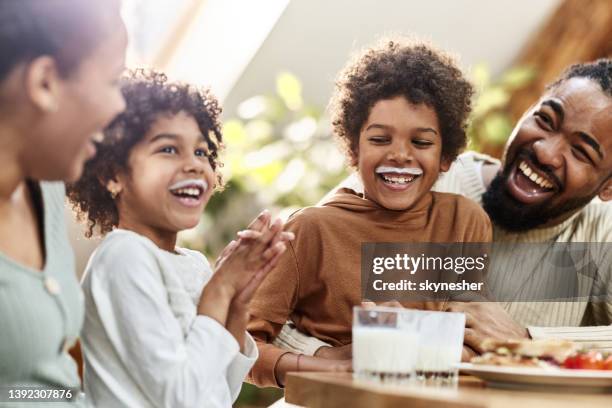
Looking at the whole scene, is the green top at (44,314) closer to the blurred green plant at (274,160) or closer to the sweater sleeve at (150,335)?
the sweater sleeve at (150,335)

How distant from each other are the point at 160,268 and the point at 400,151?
632 mm

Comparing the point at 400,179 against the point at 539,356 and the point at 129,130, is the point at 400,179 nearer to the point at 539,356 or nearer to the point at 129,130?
the point at 539,356

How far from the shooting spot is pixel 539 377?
131 centimetres

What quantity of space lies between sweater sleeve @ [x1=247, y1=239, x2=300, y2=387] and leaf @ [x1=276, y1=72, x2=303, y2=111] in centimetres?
176

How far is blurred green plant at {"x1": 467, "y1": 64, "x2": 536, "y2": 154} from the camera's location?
3941 millimetres

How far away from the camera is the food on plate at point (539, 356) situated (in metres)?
1.41

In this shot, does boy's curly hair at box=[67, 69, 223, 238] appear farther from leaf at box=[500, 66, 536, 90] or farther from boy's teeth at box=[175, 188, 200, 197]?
leaf at box=[500, 66, 536, 90]

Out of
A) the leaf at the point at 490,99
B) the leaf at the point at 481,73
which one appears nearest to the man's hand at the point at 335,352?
the leaf at the point at 481,73

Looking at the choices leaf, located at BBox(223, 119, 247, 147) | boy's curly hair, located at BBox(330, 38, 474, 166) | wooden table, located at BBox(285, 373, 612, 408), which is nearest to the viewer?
wooden table, located at BBox(285, 373, 612, 408)

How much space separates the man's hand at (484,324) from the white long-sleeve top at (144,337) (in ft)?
2.08

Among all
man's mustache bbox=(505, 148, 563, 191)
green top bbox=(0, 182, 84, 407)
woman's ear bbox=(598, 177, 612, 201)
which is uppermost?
woman's ear bbox=(598, 177, 612, 201)

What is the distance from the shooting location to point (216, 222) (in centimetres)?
374

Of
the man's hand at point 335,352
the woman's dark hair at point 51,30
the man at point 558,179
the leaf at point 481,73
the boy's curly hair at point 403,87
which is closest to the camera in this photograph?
the woman's dark hair at point 51,30

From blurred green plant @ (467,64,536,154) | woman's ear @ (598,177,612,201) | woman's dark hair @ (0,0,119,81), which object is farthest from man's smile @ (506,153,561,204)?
blurred green plant @ (467,64,536,154)
